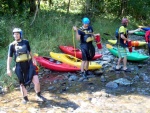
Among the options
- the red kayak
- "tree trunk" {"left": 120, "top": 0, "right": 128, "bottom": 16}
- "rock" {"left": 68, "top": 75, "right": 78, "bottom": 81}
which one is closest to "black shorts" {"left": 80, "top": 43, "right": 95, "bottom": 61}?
"rock" {"left": 68, "top": 75, "right": 78, "bottom": 81}

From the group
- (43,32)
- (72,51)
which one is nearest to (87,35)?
(72,51)

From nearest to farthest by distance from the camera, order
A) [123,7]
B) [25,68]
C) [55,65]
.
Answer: [25,68]
[55,65]
[123,7]

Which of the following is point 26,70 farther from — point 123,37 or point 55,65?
point 123,37

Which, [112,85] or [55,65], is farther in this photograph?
[55,65]

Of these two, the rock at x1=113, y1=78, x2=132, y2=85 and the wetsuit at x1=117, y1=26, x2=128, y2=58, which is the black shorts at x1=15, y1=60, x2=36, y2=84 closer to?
the rock at x1=113, y1=78, x2=132, y2=85

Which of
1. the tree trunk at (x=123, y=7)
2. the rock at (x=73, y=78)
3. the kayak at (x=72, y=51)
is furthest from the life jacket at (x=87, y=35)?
the tree trunk at (x=123, y=7)

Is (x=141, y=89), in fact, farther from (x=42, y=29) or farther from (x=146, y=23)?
(x=146, y=23)

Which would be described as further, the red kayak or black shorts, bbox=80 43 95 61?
the red kayak

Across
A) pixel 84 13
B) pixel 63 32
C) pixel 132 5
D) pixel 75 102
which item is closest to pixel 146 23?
pixel 132 5

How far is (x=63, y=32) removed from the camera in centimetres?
995

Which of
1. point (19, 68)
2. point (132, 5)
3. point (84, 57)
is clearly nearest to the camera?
point (19, 68)

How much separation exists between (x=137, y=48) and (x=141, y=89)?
4575 millimetres

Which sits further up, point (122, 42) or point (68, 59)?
point (122, 42)

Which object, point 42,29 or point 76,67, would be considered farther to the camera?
point 42,29
